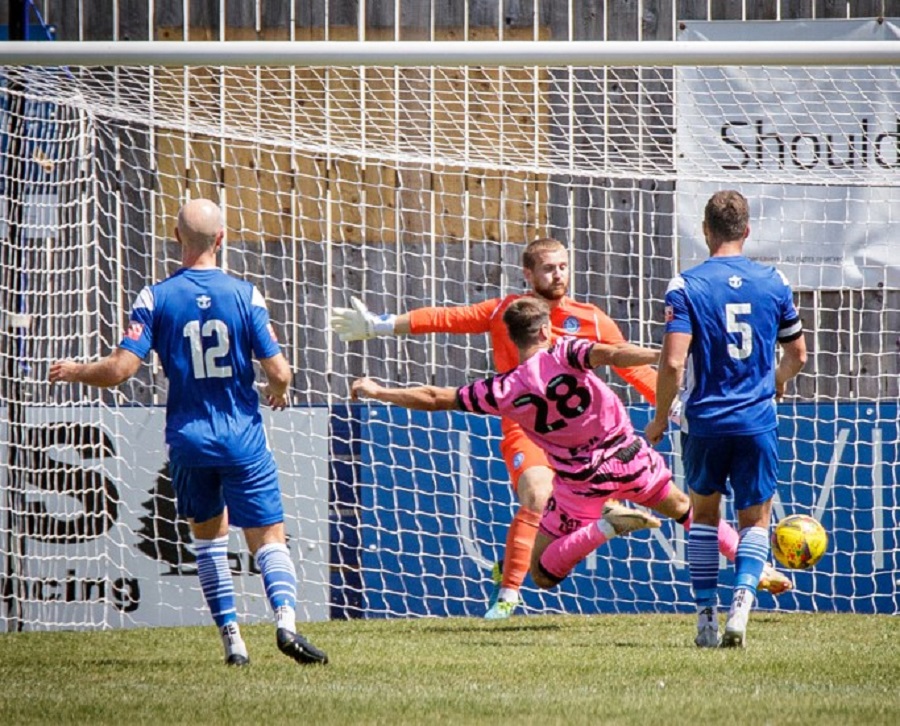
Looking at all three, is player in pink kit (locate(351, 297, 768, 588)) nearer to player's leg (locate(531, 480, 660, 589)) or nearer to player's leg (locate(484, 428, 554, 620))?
player's leg (locate(531, 480, 660, 589))

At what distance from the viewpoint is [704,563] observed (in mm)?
5930

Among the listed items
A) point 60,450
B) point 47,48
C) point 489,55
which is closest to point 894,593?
point 489,55

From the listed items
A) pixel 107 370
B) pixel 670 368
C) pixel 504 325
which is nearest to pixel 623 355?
pixel 670 368

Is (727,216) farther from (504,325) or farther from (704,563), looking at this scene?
(504,325)

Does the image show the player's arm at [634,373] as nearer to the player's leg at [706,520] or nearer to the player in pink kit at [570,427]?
the player in pink kit at [570,427]

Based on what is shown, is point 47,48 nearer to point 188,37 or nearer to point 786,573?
point 188,37

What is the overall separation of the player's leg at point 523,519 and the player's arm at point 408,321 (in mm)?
664

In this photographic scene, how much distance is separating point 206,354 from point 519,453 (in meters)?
2.48

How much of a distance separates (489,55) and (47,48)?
185 cm

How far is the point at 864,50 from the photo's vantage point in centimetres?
611

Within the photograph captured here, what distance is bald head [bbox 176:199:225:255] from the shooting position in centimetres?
547

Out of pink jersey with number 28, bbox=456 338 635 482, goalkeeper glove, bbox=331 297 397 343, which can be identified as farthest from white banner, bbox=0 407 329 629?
pink jersey with number 28, bbox=456 338 635 482

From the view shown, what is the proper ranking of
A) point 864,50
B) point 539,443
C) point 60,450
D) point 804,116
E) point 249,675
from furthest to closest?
point 804,116, point 60,450, point 539,443, point 864,50, point 249,675

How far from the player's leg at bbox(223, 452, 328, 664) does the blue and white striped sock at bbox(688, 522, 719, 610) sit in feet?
4.97
